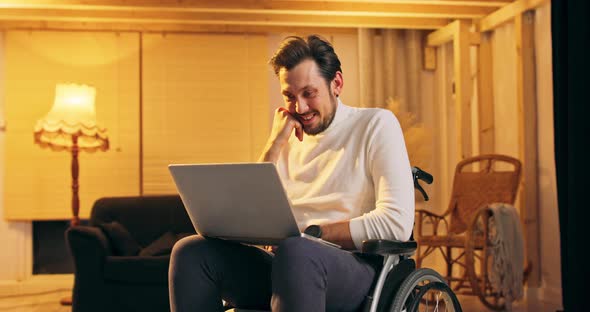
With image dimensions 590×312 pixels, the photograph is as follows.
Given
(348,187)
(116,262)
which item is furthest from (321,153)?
(116,262)

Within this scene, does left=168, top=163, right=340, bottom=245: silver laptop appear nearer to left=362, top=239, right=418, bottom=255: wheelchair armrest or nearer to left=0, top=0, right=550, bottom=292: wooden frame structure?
left=362, top=239, right=418, bottom=255: wheelchair armrest

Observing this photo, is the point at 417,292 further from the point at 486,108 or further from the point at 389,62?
the point at 389,62

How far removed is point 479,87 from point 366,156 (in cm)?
433

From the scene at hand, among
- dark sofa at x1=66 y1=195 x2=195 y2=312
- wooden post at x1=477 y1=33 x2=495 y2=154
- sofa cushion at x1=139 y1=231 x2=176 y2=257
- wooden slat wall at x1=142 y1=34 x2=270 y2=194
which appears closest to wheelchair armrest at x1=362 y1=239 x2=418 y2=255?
dark sofa at x1=66 y1=195 x2=195 y2=312

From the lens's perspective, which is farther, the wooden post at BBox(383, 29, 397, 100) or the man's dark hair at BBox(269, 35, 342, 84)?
the wooden post at BBox(383, 29, 397, 100)

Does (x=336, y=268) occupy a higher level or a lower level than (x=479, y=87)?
lower

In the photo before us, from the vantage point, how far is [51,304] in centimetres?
568

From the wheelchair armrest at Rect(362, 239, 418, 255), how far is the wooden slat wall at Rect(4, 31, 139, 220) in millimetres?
4850

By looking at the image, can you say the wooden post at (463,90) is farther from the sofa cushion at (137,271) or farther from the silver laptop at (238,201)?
the silver laptop at (238,201)

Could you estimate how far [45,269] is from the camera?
6824 mm

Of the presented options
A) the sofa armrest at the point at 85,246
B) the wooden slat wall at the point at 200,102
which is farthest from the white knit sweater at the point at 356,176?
the wooden slat wall at the point at 200,102

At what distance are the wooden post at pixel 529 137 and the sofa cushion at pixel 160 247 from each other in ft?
8.08

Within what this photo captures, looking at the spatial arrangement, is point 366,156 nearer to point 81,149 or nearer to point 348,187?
point 348,187

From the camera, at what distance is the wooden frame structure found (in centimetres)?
557
